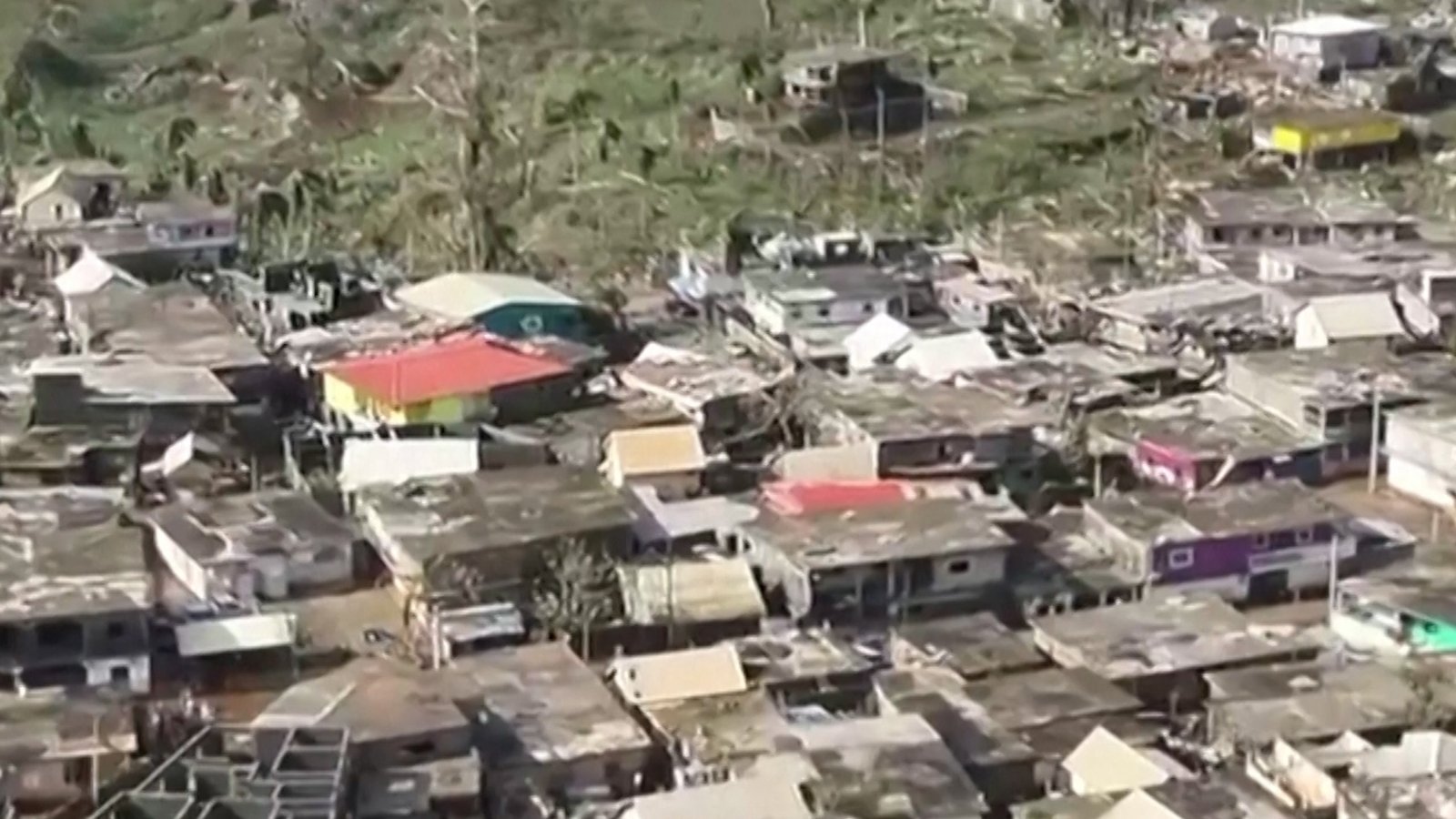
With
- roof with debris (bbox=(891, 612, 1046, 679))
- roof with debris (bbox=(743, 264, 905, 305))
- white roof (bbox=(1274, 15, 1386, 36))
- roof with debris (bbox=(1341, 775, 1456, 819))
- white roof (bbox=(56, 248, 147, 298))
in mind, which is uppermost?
white roof (bbox=(1274, 15, 1386, 36))

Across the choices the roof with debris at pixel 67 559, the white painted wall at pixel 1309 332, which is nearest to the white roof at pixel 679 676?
the roof with debris at pixel 67 559

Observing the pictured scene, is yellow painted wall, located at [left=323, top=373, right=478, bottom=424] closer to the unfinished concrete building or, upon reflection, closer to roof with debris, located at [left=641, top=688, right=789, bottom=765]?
roof with debris, located at [left=641, top=688, right=789, bottom=765]

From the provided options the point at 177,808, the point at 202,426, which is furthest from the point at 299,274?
the point at 177,808

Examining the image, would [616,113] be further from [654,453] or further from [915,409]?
[654,453]

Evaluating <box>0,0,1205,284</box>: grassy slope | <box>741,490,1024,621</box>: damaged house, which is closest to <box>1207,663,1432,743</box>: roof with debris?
<box>741,490,1024,621</box>: damaged house

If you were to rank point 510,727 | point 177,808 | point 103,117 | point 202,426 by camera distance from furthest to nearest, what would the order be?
point 103,117, point 202,426, point 510,727, point 177,808

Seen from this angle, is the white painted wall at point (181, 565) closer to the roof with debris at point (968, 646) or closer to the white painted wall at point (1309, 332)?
the roof with debris at point (968, 646)

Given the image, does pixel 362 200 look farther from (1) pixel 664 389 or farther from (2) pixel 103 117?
(1) pixel 664 389
